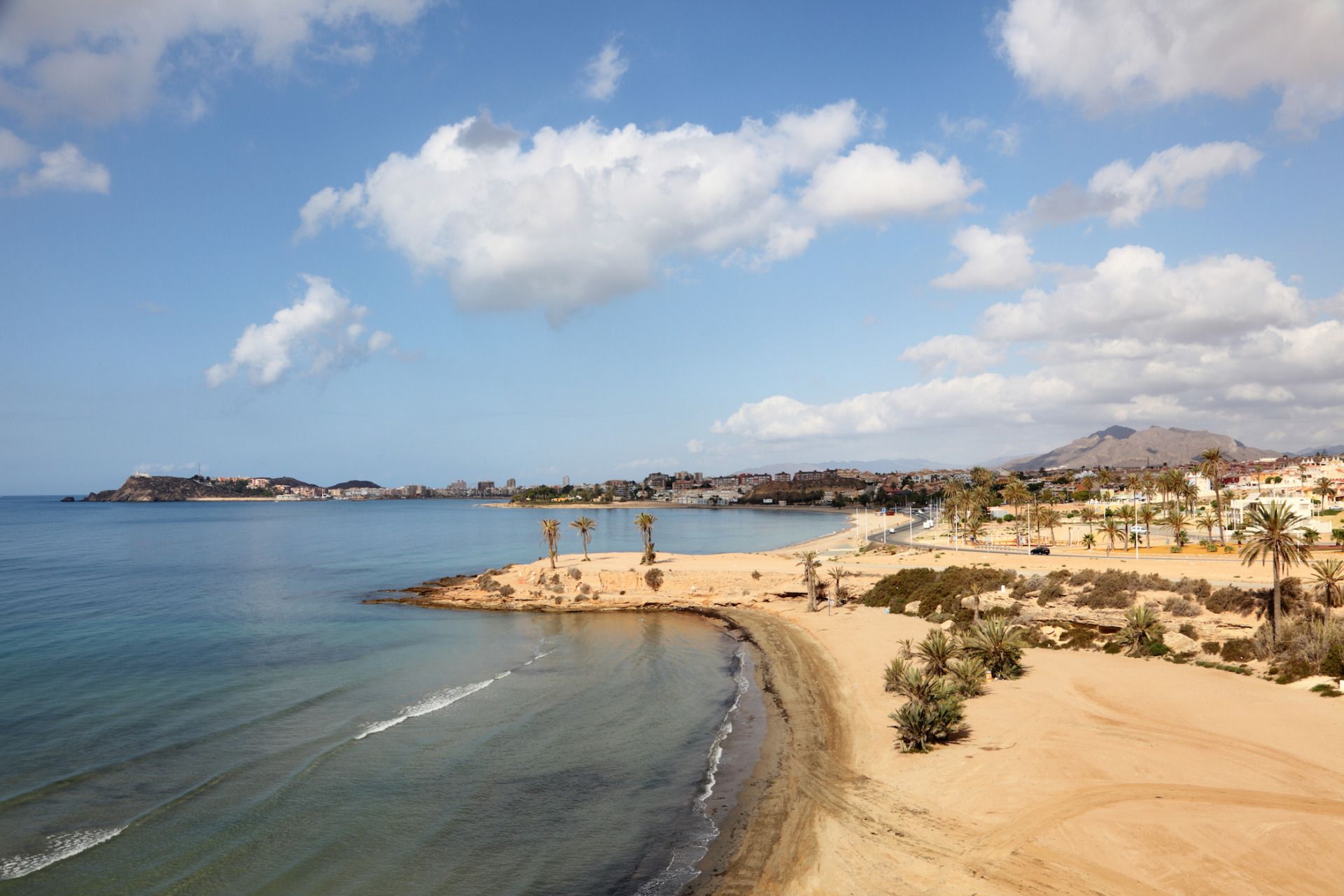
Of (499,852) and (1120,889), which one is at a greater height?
(1120,889)

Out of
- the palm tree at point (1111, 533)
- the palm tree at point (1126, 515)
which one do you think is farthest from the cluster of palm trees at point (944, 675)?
the palm tree at point (1126, 515)

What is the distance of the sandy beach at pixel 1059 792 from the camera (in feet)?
43.8

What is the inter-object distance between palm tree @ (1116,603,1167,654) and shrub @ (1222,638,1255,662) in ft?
7.61

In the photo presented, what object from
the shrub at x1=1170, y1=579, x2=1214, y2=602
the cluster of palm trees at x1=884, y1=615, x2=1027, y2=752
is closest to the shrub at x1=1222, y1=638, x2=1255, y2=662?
the shrub at x1=1170, y1=579, x2=1214, y2=602

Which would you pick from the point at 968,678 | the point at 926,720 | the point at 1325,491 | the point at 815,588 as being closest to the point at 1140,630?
the point at 968,678

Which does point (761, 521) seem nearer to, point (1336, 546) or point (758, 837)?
point (1336, 546)

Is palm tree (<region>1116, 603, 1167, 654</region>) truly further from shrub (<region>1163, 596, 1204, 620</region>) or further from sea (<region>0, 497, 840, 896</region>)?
sea (<region>0, 497, 840, 896</region>)

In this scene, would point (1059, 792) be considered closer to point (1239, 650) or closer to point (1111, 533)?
point (1239, 650)

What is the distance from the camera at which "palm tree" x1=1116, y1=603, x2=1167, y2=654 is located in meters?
28.7

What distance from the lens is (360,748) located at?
75.6 feet

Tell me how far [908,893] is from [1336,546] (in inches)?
2142

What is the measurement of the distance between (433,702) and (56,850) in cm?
1334

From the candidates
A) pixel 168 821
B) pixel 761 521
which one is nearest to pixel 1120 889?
pixel 168 821

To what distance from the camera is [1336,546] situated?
4788 centimetres
